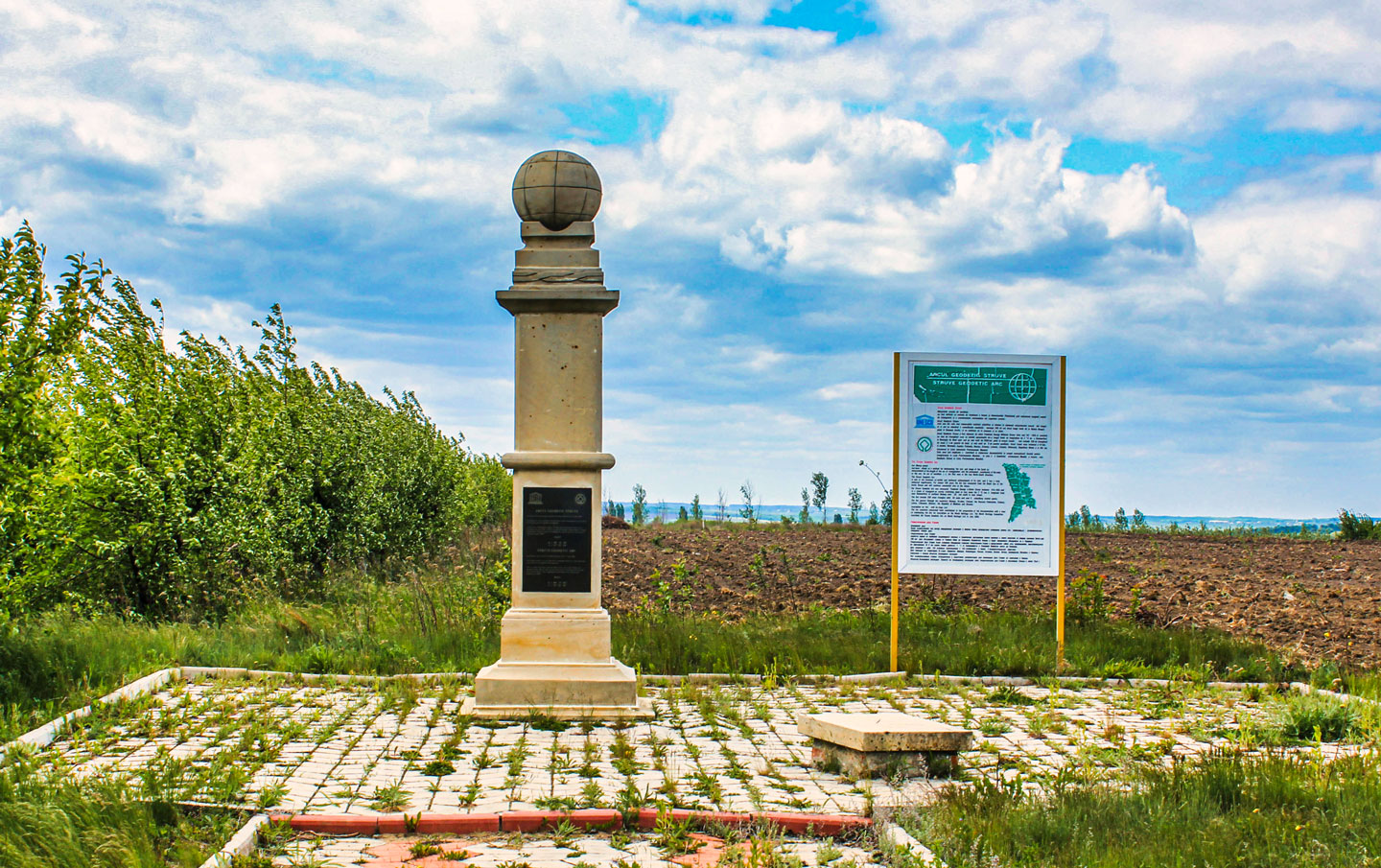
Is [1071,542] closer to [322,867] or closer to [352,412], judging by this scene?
[352,412]

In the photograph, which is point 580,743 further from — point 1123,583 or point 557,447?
point 1123,583

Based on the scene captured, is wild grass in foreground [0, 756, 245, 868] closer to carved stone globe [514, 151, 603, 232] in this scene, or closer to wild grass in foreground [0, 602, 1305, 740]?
wild grass in foreground [0, 602, 1305, 740]

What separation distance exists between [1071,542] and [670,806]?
21298mm

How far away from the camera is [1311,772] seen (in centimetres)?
585

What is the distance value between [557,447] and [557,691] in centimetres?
181

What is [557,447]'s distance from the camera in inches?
339

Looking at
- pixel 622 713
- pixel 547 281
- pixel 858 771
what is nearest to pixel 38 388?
pixel 547 281

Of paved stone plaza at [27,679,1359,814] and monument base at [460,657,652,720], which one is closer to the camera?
paved stone plaza at [27,679,1359,814]

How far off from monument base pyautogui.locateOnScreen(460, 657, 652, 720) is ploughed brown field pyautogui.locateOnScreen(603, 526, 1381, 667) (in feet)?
15.2

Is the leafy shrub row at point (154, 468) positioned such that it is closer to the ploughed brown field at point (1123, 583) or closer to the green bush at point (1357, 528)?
the ploughed brown field at point (1123, 583)

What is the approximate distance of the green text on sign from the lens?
10641 millimetres

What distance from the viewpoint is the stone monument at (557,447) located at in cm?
844

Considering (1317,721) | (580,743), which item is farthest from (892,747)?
(1317,721)

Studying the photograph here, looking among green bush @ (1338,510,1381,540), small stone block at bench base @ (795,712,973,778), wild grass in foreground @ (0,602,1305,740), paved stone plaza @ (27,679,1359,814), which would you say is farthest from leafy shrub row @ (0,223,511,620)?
green bush @ (1338,510,1381,540)
